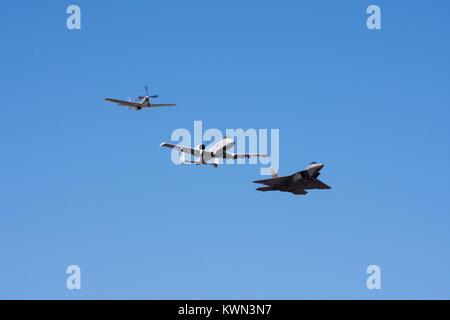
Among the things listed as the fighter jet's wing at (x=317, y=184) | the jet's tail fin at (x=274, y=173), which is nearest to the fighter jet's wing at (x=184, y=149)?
the jet's tail fin at (x=274, y=173)

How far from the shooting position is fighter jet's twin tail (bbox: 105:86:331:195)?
107 m

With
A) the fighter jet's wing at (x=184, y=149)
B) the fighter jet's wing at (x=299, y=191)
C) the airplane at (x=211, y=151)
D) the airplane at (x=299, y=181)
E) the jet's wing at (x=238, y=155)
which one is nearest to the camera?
the airplane at (x=299, y=181)

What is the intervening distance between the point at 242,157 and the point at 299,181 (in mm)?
44594

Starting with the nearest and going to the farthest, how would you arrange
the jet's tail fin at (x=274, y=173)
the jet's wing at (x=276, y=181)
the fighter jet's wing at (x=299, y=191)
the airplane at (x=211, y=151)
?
the jet's wing at (x=276, y=181) < the fighter jet's wing at (x=299, y=191) < the jet's tail fin at (x=274, y=173) < the airplane at (x=211, y=151)

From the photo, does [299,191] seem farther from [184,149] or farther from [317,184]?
[184,149]

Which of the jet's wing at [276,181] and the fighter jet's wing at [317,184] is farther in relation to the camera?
the jet's wing at [276,181]

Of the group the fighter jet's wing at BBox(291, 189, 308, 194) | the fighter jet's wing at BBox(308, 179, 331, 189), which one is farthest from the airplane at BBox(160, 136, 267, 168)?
the fighter jet's wing at BBox(308, 179, 331, 189)

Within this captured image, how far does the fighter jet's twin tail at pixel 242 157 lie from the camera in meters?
107

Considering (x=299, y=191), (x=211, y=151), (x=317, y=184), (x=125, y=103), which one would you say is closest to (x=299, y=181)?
(x=317, y=184)

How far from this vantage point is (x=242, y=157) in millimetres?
151250

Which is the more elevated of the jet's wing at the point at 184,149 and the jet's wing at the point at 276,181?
the jet's wing at the point at 184,149

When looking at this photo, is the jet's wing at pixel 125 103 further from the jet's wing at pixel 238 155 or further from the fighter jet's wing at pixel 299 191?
the fighter jet's wing at pixel 299 191
